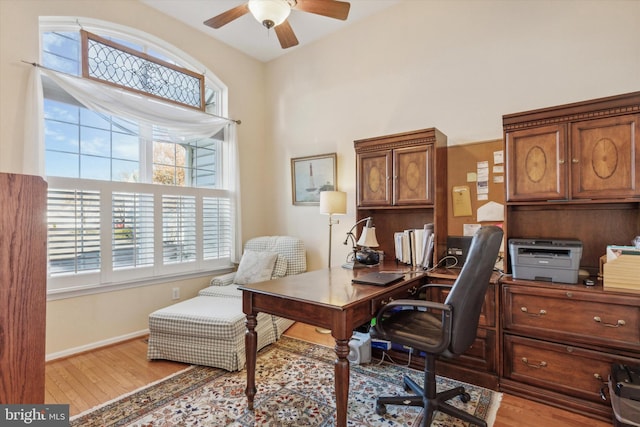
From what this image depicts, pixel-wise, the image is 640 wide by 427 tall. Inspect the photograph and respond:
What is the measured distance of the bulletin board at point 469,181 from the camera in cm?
257

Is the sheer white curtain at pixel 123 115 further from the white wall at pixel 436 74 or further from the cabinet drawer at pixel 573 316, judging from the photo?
the cabinet drawer at pixel 573 316

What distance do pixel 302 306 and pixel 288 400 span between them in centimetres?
82

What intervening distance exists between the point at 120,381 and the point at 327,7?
308 cm

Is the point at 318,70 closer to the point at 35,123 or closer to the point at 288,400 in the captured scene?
the point at 35,123

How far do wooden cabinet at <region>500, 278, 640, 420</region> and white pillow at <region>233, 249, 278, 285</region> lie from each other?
7.03 feet

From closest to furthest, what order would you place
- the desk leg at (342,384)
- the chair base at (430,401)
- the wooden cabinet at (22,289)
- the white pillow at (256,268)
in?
1. the wooden cabinet at (22,289)
2. the desk leg at (342,384)
3. the chair base at (430,401)
4. the white pillow at (256,268)

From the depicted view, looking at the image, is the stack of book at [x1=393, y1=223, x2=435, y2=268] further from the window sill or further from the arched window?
the window sill

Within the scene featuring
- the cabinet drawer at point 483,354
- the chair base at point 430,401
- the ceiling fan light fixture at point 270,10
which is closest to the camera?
the chair base at point 430,401

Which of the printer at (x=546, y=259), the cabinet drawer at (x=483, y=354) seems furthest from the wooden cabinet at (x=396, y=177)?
the cabinet drawer at (x=483, y=354)

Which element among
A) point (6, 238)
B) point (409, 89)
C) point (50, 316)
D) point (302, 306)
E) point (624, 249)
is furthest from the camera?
point (409, 89)

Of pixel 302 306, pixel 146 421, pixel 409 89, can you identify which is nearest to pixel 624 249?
pixel 302 306

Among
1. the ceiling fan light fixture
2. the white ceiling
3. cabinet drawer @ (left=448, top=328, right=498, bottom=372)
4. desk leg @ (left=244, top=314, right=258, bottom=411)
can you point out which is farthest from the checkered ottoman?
the white ceiling

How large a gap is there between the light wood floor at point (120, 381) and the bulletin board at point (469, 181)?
1.32 meters

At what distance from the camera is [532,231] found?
7.87ft
